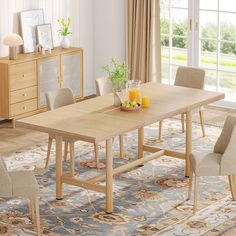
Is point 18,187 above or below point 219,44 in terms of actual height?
below

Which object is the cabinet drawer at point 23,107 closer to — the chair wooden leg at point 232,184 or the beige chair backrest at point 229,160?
the chair wooden leg at point 232,184

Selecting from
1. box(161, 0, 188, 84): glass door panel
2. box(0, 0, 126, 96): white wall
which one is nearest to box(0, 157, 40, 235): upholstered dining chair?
box(0, 0, 126, 96): white wall

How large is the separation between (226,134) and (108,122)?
113 centimetres

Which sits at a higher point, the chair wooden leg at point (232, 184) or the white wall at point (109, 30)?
the white wall at point (109, 30)

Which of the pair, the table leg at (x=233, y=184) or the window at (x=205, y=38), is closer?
the table leg at (x=233, y=184)

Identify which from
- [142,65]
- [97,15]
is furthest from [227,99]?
[97,15]

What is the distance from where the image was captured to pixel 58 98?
8266 mm

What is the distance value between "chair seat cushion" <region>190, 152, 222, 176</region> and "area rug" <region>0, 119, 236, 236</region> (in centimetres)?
42

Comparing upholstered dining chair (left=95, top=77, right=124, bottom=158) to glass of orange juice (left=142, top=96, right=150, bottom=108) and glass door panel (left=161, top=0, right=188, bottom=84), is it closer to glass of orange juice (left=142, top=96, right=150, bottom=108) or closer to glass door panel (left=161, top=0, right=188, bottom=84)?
glass of orange juice (left=142, top=96, right=150, bottom=108)

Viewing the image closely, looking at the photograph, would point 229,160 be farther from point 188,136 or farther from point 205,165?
point 188,136

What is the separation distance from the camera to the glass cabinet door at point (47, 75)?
10133mm

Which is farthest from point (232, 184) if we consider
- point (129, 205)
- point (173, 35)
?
point (173, 35)

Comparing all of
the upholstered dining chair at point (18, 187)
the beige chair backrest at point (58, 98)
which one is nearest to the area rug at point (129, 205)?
the upholstered dining chair at point (18, 187)

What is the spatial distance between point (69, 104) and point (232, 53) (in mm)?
3170
